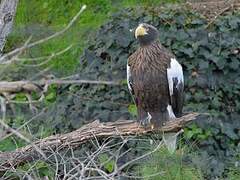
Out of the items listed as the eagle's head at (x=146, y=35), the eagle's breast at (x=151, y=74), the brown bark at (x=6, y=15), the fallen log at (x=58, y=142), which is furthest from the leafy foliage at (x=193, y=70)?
the brown bark at (x=6, y=15)

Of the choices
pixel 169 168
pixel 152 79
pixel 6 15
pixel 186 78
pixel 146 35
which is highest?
pixel 6 15

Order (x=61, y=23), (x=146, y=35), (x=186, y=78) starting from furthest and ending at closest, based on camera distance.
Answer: (x=61, y=23) → (x=186, y=78) → (x=146, y=35)

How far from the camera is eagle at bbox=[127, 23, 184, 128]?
6.05 meters

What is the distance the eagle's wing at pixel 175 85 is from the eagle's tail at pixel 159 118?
8 cm

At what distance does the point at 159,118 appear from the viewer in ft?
20.2

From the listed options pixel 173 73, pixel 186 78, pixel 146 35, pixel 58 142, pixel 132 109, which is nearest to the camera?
pixel 58 142

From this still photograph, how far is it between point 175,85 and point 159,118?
275 mm

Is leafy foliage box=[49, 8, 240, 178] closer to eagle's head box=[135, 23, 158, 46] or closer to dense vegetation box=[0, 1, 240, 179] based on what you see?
dense vegetation box=[0, 1, 240, 179]

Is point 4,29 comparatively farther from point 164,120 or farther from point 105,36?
point 105,36

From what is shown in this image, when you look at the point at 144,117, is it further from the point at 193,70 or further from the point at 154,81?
the point at 193,70

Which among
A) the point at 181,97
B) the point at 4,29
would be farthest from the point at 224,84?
the point at 4,29

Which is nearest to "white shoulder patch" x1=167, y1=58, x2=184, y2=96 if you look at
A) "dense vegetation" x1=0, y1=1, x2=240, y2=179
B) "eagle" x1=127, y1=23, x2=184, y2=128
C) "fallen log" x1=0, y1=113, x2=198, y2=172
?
"eagle" x1=127, y1=23, x2=184, y2=128

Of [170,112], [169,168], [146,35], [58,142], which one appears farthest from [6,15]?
[170,112]

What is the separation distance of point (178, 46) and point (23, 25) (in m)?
3.27
